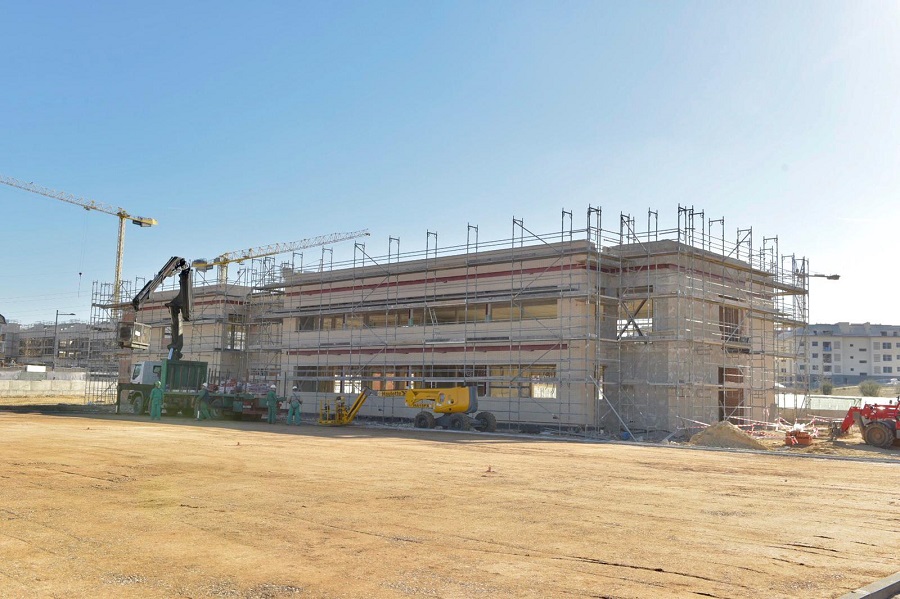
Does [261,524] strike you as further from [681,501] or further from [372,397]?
[372,397]

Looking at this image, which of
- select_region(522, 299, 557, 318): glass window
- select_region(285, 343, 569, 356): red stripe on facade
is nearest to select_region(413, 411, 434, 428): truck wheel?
select_region(285, 343, 569, 356): red stripe on facade

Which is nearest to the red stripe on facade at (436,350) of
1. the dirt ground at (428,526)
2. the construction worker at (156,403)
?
the construction worker at (156,403)

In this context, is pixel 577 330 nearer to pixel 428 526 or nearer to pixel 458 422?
pixel 458 422

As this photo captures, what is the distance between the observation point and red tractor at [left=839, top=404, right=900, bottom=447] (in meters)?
27.4

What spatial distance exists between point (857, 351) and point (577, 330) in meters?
114

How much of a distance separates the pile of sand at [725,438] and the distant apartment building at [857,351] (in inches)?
4225

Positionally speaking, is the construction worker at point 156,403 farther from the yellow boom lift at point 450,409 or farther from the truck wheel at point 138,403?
the yellow boom lift at point 450,409

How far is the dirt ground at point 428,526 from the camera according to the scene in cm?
793

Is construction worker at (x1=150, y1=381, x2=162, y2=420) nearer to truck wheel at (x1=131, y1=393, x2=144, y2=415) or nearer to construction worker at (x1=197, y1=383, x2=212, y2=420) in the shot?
construction worker at (x1=197, y1=383, x2=212, y2=420)

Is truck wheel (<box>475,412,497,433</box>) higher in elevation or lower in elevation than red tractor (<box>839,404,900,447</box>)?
lower

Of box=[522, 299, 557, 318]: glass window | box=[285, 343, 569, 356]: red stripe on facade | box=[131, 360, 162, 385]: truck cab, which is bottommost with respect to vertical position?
box=[131, 360, 162, 385]: truck cab

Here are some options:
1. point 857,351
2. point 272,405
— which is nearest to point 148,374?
point 272,405

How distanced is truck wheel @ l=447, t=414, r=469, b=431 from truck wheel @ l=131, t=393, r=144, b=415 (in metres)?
18.4

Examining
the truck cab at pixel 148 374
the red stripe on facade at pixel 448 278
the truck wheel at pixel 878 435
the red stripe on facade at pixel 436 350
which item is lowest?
the truck wheel at pixel 878 435
